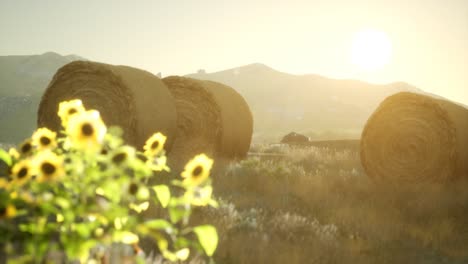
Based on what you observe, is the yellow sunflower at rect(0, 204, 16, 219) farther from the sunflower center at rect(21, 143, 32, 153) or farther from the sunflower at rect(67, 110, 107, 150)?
the sunflower center at rect(21, 143, 32, 153)

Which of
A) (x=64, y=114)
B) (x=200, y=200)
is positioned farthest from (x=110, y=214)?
(x=64, y=114)

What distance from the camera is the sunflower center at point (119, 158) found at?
2.46 meters

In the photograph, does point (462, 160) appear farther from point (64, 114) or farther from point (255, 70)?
point (255, 70)

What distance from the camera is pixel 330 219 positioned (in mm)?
7473

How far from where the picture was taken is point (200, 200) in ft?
8.61

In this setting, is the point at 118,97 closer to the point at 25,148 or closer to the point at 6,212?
the point at 25,148

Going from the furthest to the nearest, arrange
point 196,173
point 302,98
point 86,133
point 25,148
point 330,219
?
point 302,98, point 330,219, point 25,148, point 196,173, point 86,133

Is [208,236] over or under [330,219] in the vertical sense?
over

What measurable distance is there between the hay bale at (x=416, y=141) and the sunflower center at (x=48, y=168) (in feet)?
31.1

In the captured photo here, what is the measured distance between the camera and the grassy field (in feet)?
19.2

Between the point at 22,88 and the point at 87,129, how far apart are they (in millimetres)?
106071

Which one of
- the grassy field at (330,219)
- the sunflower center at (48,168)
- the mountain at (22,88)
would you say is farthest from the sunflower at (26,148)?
the mountain at (22,88)

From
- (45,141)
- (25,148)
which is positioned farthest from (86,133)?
(25,148)

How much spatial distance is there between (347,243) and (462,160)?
5015 mm
